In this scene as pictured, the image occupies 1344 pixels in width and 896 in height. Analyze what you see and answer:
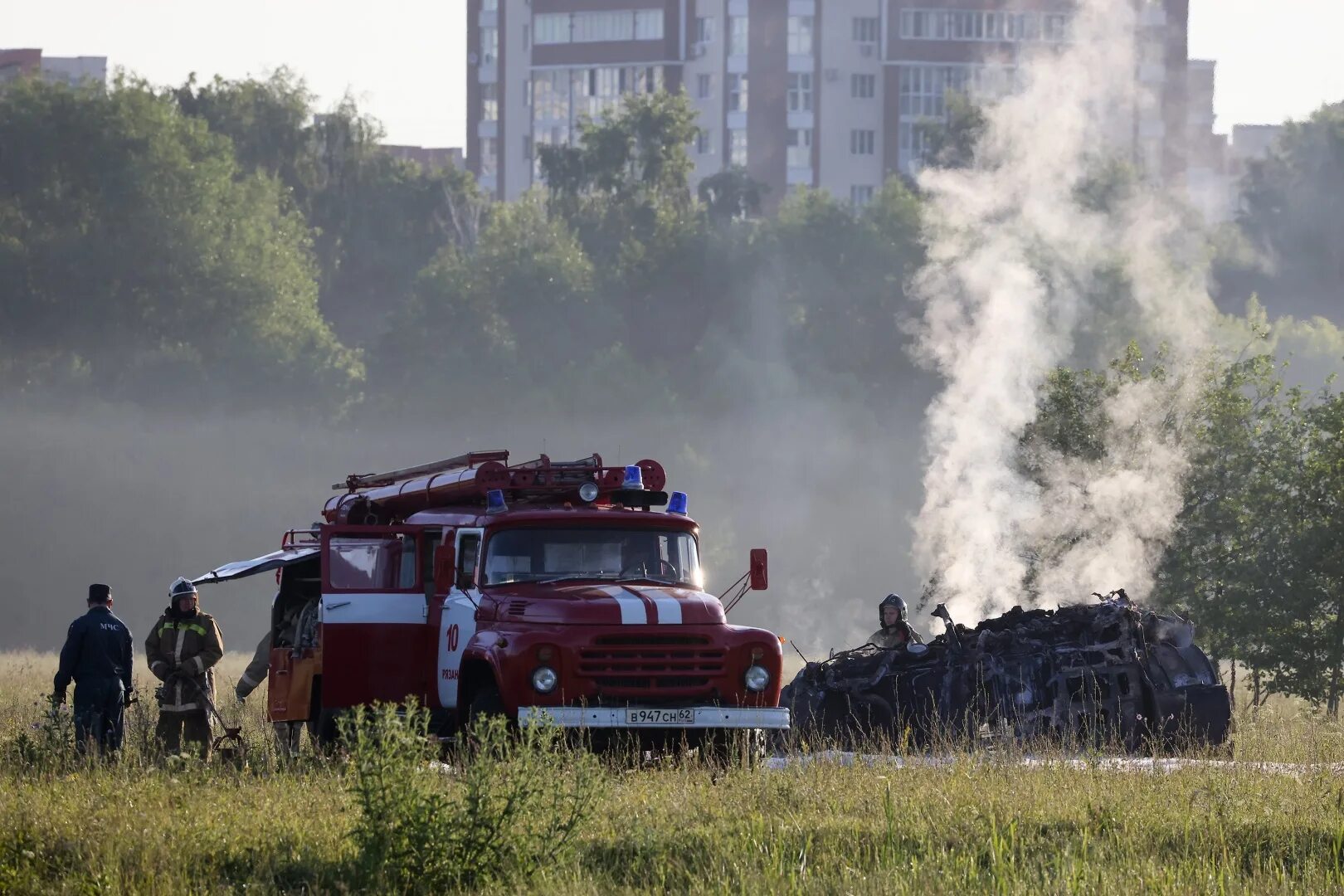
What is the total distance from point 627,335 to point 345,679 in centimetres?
6462

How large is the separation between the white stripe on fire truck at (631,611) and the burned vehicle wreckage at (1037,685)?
11.8 ft

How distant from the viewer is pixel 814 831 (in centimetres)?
1211

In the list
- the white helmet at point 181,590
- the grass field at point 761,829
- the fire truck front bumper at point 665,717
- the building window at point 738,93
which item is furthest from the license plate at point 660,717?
the building window at point 738,93

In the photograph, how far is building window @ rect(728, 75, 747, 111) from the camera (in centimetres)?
12112

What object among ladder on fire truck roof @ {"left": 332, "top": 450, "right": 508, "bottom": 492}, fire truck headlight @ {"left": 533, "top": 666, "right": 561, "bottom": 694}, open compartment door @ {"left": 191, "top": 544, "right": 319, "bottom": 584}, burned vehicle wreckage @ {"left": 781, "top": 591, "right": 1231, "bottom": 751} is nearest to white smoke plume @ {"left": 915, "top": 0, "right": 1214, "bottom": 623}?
burned vehicle wreckage @ {"left": 781, "top": 591, "right": 1231, "bottom": 751}

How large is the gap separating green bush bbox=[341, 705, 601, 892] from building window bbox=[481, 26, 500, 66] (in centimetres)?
12709

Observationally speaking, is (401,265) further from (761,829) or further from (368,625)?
(761,829)

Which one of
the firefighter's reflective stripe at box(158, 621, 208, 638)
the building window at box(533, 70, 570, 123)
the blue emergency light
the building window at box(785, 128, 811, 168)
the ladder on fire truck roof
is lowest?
the firefighter's reflective stripe at box(158, 621, 208, 638)

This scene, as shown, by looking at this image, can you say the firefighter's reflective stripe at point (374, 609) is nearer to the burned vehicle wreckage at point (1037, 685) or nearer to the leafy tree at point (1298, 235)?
the burned vehicle wreckage at point (1037, 685)

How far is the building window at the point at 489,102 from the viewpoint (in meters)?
137

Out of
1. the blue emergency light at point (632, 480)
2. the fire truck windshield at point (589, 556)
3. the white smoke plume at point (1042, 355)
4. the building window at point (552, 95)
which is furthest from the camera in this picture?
the building window at point (552, 95)

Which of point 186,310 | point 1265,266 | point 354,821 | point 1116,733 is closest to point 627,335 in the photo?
point 186,310

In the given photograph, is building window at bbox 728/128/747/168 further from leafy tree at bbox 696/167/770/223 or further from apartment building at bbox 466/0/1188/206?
leafy tree at bbox 696/167/770/223

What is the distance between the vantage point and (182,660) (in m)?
16.4
